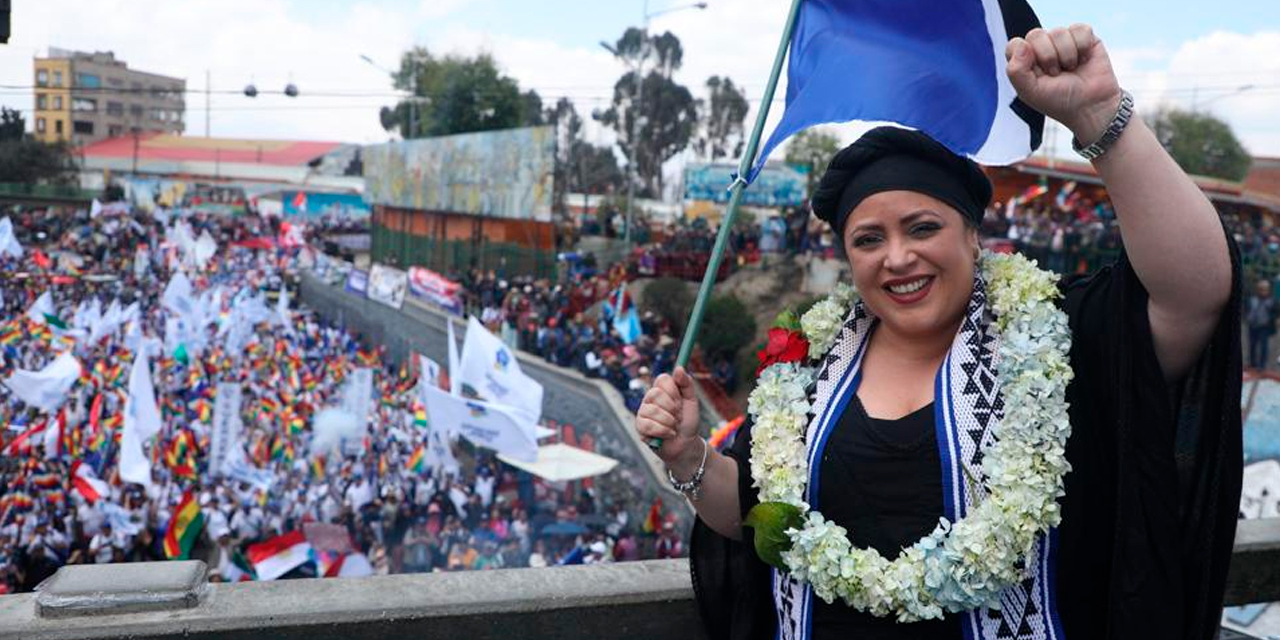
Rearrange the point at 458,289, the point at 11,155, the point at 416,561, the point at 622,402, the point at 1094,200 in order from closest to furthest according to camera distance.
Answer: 1. the point at 416,561
2. the point at 622,402
3. the point at 1094,200
4. the point at 458,289
5. the point at 11,155

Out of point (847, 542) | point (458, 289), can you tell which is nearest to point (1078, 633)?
point (847, 542)

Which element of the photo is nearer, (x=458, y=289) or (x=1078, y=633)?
(x=1078, y=633)

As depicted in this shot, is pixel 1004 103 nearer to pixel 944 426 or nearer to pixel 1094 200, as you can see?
pixel 944 426

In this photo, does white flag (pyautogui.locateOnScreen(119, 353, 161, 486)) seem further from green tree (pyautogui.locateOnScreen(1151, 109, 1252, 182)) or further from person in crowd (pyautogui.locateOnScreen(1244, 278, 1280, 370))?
green tree (pyautogui.locateOnScreen(1151, 109, 1252, 182))

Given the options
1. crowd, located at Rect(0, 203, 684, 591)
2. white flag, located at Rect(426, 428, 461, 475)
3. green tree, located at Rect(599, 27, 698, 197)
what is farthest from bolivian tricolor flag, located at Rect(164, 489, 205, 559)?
green tree, located at Rect(599, 27, 698, 197)

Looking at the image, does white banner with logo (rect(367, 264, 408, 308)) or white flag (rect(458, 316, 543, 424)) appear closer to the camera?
white flag (rect(458, 316, 543, 424))

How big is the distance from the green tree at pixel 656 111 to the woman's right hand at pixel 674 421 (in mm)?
52266

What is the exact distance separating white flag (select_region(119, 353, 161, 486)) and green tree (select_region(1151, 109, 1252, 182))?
26.8 meters

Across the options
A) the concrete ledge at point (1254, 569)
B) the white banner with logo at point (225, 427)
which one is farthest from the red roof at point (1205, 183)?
the concrete ledge at point (1254, 569)

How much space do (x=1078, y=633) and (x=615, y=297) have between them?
15.6 m

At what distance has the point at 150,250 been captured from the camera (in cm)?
3133

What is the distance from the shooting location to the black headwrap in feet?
5.97

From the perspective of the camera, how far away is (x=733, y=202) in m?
2.01

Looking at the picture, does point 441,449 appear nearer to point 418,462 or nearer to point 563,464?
point 563,464
